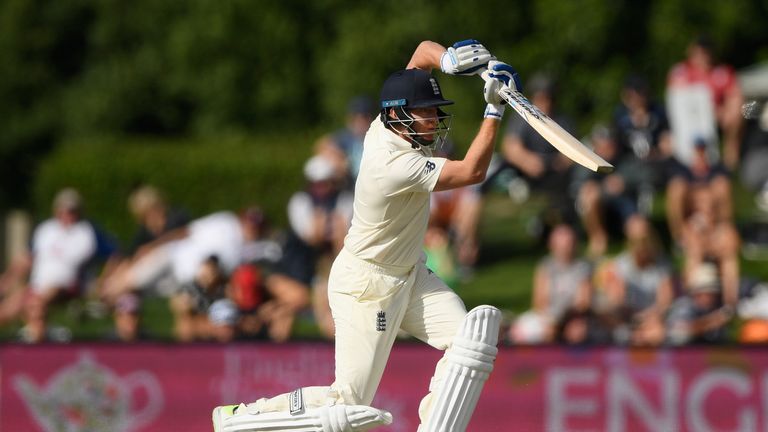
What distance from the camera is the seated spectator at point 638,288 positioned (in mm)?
9141

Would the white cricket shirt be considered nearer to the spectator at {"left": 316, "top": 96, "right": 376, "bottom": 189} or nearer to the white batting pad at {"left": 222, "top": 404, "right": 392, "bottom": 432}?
the white batting pad at {"left": 222, "top": 404, "right": 392, "bottom": 432}

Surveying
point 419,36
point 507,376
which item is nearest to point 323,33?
point 419,36

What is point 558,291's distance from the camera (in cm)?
933

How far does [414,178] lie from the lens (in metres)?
5.46

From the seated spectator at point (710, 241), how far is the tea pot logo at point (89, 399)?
12.7 ft

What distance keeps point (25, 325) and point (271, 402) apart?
222 inches

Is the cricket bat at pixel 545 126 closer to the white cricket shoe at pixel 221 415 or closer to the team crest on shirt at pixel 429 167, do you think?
the team crest on shirt at pixel 429 167

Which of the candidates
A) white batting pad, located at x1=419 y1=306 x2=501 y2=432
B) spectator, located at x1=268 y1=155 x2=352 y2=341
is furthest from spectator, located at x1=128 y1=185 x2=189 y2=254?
white batting pad, located at x1=419 y1=306 x2=501 y2=432

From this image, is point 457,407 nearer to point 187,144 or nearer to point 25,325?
point 25,325

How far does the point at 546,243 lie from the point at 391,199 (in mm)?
6154

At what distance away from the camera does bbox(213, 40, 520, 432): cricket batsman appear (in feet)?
18.2

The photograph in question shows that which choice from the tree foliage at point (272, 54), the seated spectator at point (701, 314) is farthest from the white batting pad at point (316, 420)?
the tree foliage at point (272, 54)

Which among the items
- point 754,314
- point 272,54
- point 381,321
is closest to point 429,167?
point 381,321

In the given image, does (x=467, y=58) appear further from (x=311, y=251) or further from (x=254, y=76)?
(x=254, y=76)
